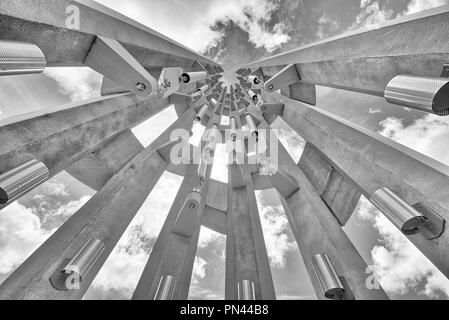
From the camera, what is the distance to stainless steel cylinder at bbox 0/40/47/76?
3.65m

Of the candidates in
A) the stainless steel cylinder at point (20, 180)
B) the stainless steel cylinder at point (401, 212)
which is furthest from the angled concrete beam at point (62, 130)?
the stainless steel cylinder at point (401, 212)

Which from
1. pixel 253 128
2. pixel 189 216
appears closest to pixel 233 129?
pixel 253 128

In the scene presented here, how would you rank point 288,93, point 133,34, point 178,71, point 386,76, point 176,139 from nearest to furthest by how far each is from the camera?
point 386,76
point 133,34
point 178,71
point 176,139
point 288,93

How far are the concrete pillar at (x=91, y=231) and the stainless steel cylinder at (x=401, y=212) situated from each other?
278 inches

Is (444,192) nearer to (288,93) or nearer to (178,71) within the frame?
(178,71)

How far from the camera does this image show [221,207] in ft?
42.3

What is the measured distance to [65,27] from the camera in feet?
18.4

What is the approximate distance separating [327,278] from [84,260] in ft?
17.5

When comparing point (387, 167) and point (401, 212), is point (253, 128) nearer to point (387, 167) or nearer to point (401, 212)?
point (387, 167)

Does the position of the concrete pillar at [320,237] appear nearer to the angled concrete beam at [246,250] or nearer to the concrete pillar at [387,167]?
the angled concrete beam at [246,250]

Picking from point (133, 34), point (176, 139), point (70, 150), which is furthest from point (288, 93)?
point (70, 150)

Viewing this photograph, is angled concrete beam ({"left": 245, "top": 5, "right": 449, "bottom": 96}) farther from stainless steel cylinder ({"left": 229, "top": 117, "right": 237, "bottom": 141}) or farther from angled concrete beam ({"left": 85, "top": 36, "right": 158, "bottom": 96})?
angled concrete beam ({"left": 85, "top": 36, "right": 158, "bottom": 96})

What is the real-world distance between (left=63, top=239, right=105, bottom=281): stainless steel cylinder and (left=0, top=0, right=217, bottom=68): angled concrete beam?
4555 millimetres
